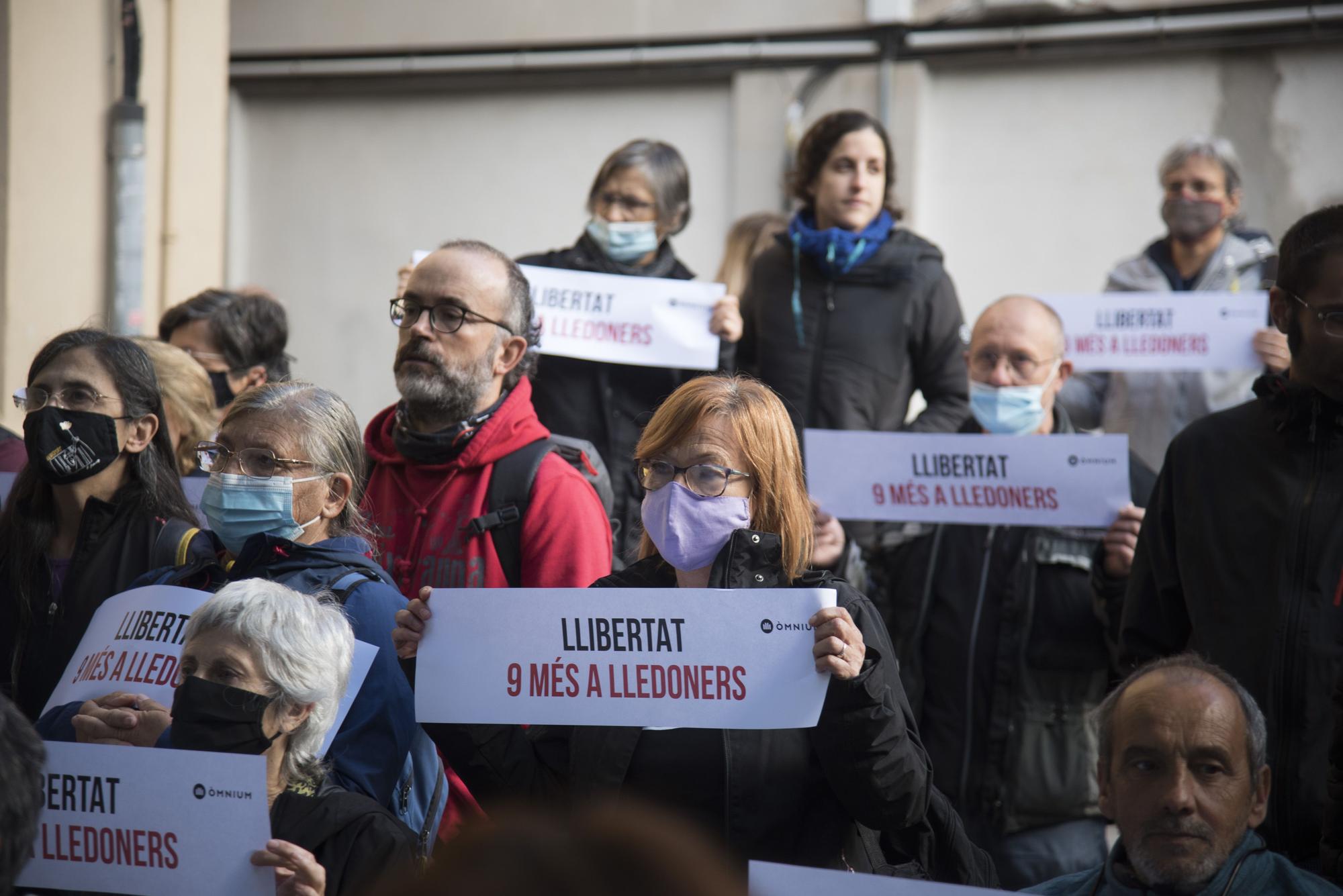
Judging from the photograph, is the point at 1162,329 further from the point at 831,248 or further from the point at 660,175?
the point at 660,175

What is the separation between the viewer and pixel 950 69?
10.4 meters

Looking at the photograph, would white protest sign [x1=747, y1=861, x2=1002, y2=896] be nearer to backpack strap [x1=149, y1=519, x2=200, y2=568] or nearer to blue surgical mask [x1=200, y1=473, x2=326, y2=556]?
blue surgical mask [x1=200, y1=473, x2=326, y2=556]

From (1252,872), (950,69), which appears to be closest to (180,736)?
(1252,872)

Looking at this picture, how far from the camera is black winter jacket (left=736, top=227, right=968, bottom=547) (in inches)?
237

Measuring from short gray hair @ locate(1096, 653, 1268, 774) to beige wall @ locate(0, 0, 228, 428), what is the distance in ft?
16.5

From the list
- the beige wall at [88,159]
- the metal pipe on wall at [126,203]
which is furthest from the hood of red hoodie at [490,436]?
the metal pipe on wall at [126,203]

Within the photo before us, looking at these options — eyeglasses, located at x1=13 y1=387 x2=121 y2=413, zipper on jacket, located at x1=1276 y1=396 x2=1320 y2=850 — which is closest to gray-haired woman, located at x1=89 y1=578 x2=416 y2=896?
eyeglasses, located at x1=13 y1=387 x2=121 y2=413

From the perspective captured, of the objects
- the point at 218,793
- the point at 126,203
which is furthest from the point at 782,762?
the point at 126,203

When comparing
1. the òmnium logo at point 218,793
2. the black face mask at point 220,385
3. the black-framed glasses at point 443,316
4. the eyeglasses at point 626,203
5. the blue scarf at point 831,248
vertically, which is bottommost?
the òmnium logo at point 218,793

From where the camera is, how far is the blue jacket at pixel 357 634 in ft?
11.7

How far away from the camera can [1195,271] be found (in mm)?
6535

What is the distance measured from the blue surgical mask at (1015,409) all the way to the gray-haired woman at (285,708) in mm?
2633

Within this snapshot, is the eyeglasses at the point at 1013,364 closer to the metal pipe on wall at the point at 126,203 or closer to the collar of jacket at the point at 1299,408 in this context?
the collar of jacket at the point at 1299,408

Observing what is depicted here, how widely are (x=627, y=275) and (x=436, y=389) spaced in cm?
170
